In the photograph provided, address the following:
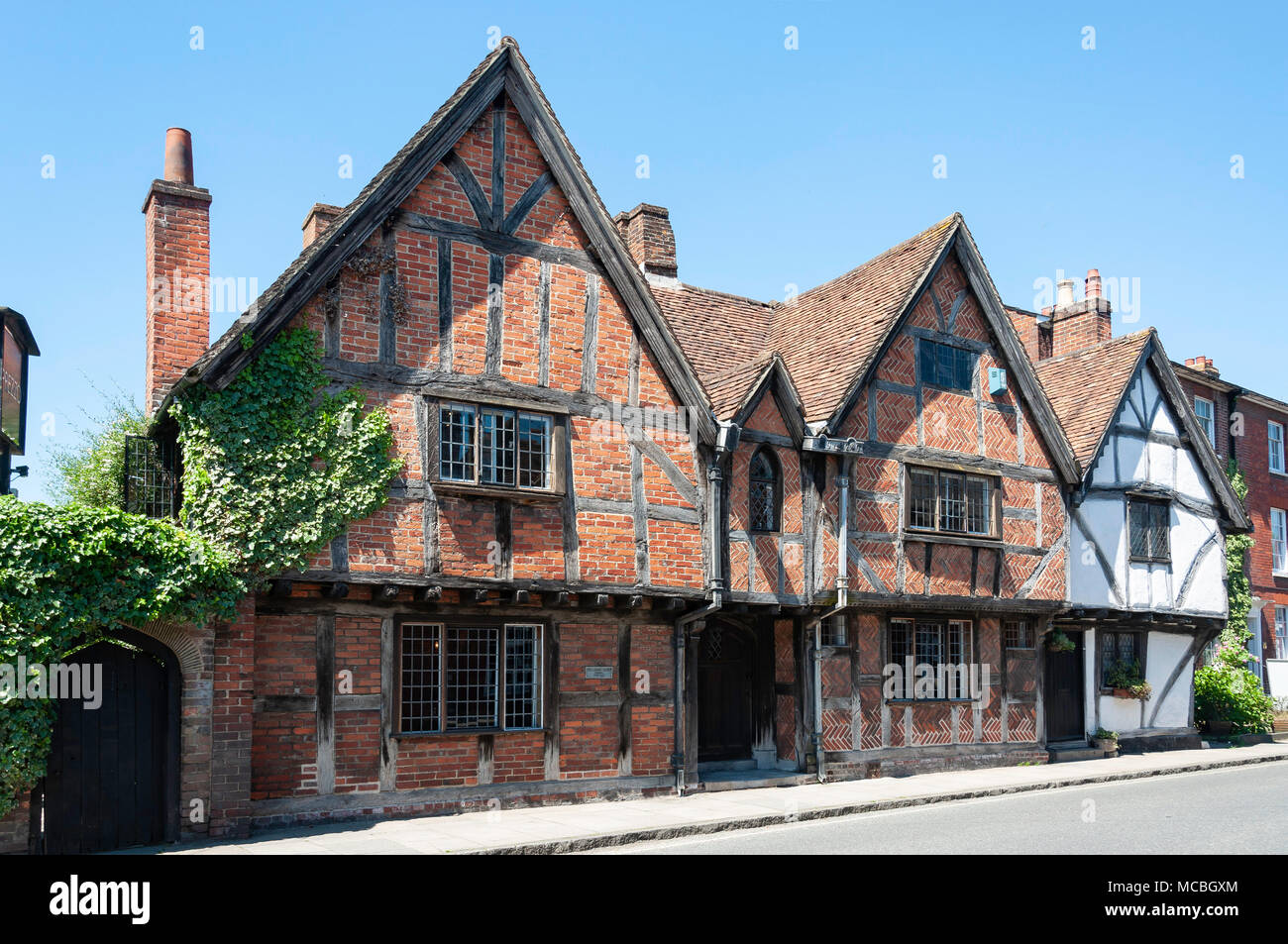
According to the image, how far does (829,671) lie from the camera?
1817cm

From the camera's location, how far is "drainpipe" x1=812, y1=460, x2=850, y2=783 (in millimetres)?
17594

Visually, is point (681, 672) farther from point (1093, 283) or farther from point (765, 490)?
point (1093, 283)

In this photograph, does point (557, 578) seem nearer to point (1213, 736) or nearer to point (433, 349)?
point (433, 349)

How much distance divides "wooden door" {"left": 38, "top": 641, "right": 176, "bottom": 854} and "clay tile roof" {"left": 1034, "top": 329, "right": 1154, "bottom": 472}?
54.7ft

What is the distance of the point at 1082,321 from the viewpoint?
27391mm

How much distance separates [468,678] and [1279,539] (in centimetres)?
2512

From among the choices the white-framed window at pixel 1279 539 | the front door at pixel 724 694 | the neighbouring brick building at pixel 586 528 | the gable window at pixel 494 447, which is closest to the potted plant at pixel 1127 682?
the neighbouring brick building at pixel 586 528

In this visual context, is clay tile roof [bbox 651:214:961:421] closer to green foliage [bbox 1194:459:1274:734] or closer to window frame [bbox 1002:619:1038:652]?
window frame [bbox 1002:619:1038:652]

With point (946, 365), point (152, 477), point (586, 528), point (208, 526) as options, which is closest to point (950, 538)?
point (946, 365)

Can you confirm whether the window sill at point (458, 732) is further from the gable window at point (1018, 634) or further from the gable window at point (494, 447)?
the gable window at point (1018, 634)

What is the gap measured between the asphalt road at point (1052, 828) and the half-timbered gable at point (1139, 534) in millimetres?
6001

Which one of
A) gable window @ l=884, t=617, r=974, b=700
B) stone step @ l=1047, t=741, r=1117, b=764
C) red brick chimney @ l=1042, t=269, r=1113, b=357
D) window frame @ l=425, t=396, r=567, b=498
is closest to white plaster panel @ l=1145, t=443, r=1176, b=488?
red brick chimney @ l=1042, t=269, r=1113, b=357

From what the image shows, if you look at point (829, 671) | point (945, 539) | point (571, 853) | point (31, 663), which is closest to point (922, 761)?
point (829, 671)

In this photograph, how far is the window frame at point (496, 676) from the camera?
14.0m
